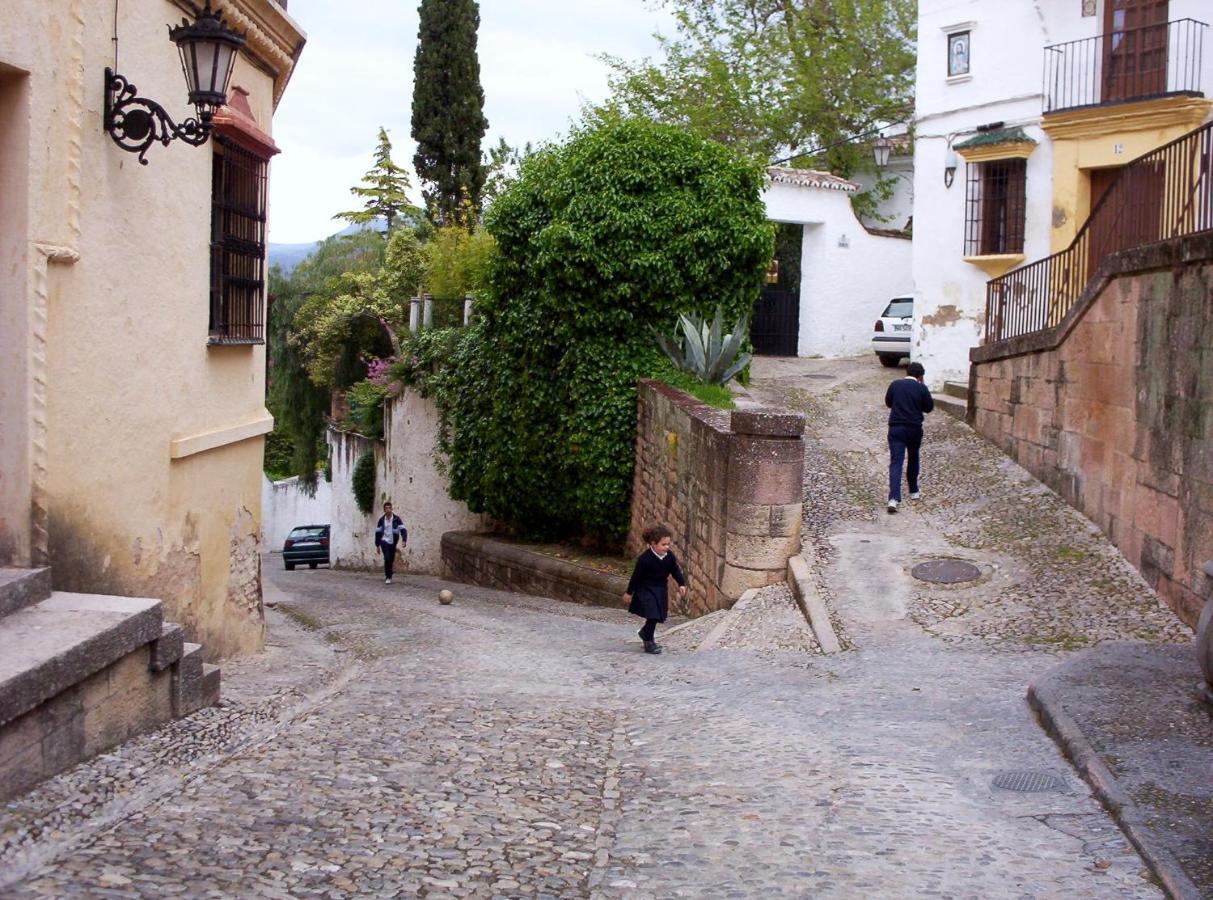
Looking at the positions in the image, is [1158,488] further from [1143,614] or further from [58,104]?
[58,104]

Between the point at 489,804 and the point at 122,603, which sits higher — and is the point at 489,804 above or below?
below

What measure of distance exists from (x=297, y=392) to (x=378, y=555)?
11.5 metres

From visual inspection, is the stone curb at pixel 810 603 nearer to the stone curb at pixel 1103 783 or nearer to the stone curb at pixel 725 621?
the stone curb at pixel 725 621

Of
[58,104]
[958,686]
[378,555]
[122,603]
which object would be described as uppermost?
[58,104]

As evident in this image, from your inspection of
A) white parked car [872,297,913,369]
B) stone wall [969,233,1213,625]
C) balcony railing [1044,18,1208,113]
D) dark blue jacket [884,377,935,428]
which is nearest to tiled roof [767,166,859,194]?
white parked car [872,297,913,369]

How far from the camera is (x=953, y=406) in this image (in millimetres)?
18172

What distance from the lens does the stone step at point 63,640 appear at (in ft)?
17.0

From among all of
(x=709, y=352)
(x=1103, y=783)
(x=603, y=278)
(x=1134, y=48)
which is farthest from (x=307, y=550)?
(x=1103, y=783)

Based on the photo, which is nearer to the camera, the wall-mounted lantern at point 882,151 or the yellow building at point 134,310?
the yellow building at point 134,310

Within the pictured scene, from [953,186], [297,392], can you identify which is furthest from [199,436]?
[297,392]

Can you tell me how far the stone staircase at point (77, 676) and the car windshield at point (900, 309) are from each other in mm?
18830

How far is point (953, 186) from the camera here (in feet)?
72.2

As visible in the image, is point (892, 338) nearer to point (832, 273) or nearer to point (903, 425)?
point (832, 273)

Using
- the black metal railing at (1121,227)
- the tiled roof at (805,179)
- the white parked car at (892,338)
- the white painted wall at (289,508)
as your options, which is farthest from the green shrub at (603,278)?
the white painted wall at (289,508)
